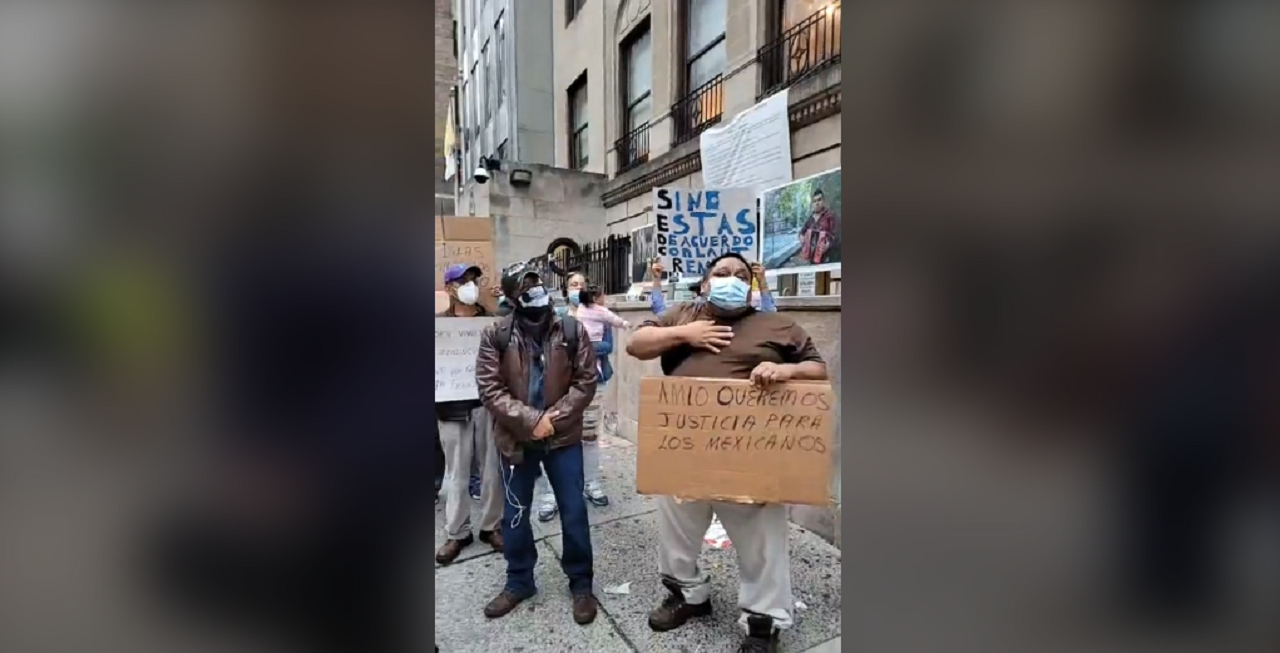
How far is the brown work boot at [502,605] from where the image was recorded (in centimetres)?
289

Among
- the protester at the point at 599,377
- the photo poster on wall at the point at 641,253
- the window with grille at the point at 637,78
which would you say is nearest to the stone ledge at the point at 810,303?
the protester at the point at 599,377

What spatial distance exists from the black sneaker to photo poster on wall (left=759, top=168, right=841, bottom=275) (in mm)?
2873

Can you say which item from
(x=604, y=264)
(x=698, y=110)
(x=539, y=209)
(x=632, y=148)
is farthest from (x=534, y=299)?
(x=632, y=148)

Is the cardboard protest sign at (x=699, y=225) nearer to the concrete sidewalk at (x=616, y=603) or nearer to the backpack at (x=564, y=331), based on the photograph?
the backpack at (x=564, y=331)

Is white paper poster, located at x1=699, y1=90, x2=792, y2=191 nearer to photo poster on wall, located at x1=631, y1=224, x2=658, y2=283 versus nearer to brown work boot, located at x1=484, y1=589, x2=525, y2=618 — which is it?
photo poster on wall, located at x1=631, y1=224, x2=658, y2=283

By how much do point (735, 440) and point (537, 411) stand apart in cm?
111

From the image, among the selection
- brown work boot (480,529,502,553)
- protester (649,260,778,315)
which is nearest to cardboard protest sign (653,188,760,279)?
protester (649,260,778,315)

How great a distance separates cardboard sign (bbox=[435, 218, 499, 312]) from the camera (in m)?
4.07
